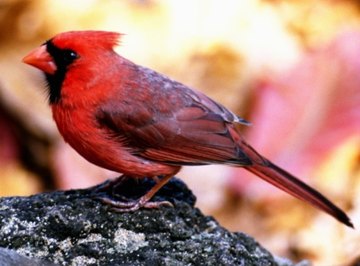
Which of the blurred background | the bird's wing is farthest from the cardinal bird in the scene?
the blurred background

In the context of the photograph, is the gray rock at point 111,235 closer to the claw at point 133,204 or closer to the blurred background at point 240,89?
the claw at point 133,204

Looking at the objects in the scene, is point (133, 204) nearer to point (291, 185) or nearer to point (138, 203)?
point (138, 203)

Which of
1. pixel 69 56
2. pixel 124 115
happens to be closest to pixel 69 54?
pixel 69 56

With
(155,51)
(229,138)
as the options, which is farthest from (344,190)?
(229,138)

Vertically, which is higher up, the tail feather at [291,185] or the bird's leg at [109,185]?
the tail feather at [291,185]

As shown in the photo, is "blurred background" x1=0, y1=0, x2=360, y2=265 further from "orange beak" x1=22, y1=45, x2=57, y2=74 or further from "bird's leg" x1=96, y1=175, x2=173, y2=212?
"orange beak" x1=22, y1=45, x2=57, y2=74

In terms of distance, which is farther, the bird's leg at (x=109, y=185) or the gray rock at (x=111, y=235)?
the bird's leg at (x=109, y=185)

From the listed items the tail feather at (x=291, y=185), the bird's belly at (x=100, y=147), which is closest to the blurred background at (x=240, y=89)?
the tail feather at (x=291, y=185)
